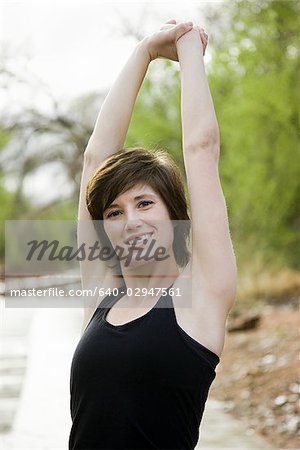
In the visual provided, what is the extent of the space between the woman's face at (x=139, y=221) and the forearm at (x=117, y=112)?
0.97 ft

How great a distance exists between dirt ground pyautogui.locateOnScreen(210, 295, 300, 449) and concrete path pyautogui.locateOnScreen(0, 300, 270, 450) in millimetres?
174

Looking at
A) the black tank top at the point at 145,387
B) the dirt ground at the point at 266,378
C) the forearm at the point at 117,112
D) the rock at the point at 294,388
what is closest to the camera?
the black tank top at the point at 145,387

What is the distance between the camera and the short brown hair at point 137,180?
77.5 inches

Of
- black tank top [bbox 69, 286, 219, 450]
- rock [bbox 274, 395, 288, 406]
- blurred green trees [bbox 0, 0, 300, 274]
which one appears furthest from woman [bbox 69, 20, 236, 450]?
blurred green trees [bbox 0, 0, 300, 274]

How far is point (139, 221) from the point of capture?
1.94 metres

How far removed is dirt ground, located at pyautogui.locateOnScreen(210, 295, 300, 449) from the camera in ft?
18.8

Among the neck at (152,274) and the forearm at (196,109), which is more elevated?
the forearm at (196,109)

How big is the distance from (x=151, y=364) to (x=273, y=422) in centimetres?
423

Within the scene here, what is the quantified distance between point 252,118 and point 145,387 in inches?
399

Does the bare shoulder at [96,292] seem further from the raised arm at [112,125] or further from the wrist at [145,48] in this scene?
the wrist at [145,48]

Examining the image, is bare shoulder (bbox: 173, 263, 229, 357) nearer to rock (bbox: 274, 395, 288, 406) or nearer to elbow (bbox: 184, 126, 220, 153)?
elbow (bbox: 184, 126, 220, 153)

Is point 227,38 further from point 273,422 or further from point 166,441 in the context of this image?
point 166,441

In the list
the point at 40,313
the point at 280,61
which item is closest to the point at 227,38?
the point at 280,61

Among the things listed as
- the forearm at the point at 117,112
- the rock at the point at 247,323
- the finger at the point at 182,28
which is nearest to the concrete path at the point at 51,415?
the rock at the point at 247,323
